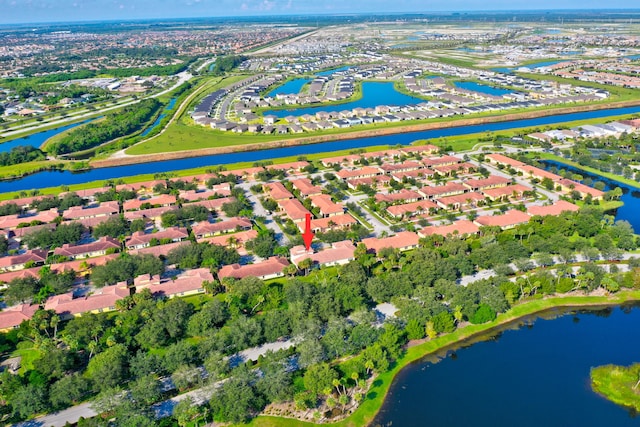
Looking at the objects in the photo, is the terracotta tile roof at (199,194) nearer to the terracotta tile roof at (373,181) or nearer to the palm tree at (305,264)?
the terracotta tile roof at (373,181)

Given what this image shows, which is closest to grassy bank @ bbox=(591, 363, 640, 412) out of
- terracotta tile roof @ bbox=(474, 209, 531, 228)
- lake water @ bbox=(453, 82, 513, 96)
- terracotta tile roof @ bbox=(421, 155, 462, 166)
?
terracotta tile roof @ bbox=(474, 209, 531, 228)

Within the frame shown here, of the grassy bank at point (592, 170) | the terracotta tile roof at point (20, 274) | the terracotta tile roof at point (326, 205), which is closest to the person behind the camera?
the terracotta tile roof at point (20, 274)

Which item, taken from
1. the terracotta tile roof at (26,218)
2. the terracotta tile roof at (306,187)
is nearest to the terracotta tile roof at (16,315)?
the terracotta tile roof at (26,218)

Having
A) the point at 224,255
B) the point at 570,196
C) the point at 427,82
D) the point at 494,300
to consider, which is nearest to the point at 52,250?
the point at 224,255

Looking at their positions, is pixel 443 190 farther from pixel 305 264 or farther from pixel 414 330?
pixel 414 330

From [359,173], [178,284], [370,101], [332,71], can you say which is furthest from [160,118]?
[332,71]

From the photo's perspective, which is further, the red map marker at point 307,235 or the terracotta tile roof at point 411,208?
the terracotta tile roof at point 411,208

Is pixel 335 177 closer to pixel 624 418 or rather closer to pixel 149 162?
pixel 149 162
